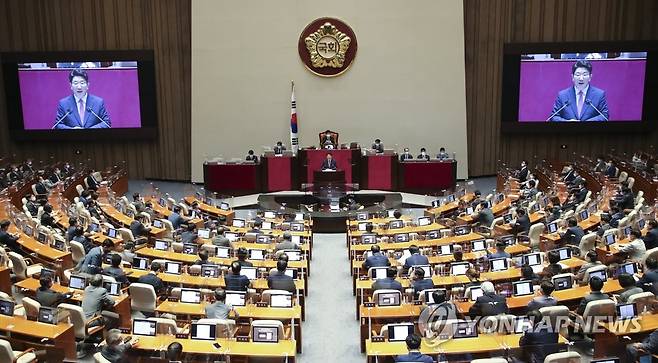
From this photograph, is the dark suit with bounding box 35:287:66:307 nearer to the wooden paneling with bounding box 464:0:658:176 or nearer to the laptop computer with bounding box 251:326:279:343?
the laptop computer with bounding box 251:326:279:343

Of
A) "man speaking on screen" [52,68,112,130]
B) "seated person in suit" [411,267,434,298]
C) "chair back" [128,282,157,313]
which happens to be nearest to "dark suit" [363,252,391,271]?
"seated person in suit" [411,267,434,298]

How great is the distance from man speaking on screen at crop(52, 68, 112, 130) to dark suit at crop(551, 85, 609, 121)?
17488 millimetres

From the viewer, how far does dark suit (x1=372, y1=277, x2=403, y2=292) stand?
1151 centimetres

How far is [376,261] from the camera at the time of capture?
13.3 metres

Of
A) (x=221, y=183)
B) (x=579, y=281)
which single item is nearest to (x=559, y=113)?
(x=221, y=183)

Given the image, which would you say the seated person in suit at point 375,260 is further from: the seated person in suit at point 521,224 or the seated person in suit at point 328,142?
the seated person in suit at point 328,142

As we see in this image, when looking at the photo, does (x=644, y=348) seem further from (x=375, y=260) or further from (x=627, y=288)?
(x=375, y=260)

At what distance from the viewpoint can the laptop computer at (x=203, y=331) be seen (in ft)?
31.8

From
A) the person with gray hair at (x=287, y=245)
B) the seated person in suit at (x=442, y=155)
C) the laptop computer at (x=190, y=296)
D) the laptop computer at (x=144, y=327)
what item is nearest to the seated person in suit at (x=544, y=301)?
the laptop computer at (x=190, y=296)

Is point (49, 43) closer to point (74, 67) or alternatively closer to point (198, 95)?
point (74, 67)

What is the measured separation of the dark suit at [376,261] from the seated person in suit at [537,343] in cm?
443

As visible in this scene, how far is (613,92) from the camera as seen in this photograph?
25891 mm

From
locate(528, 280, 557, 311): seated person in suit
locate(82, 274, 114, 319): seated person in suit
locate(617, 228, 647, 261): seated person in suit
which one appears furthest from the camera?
locate(617, 228, 647, 261): seated person in suit

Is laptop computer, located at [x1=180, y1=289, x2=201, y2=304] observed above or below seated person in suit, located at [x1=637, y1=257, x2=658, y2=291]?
below
